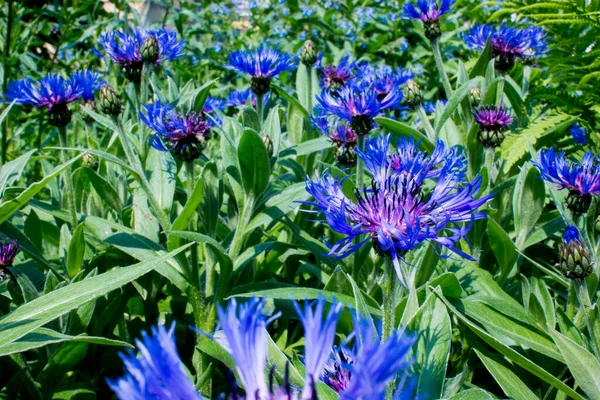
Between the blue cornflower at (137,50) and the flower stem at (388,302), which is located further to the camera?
the blue cornflower at (137,50)

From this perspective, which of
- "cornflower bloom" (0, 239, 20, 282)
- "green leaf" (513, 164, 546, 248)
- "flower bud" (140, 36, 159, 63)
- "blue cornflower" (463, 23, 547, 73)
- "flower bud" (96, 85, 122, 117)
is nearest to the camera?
"cornflower bloom" (0, 239, 20, 282)

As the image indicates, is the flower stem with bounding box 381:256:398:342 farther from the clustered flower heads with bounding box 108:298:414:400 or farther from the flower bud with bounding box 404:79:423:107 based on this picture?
the flower bud with bounding box 404:79:423:107

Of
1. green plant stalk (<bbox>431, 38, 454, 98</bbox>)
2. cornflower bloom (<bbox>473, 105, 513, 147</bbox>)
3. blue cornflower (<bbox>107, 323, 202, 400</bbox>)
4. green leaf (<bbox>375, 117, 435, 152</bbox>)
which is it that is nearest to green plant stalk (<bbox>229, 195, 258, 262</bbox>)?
green leaf (<bbox>375, 117, 435, 152</bbox>)

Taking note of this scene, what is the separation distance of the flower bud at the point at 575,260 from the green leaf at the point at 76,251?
1.30 meters

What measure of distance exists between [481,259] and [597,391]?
0.82m


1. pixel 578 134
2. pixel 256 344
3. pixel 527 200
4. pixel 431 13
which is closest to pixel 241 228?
pixel 527 200

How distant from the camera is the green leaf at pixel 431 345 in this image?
1047 mm

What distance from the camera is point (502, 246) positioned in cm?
172

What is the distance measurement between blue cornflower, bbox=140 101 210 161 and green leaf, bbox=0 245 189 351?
2.43 ft

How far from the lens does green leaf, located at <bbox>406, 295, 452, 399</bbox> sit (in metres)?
1.05

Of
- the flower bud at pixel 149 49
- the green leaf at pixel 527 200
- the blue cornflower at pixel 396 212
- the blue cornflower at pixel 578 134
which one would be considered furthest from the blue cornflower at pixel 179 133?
the blue cornflower at pixel 578 134

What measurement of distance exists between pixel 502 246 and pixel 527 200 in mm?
232

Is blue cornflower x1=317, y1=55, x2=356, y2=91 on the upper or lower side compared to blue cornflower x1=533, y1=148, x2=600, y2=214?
upper

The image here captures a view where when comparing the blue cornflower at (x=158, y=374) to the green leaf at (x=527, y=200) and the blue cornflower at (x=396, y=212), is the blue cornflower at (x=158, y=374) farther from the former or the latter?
the green leaf at (x=527, y=200)
